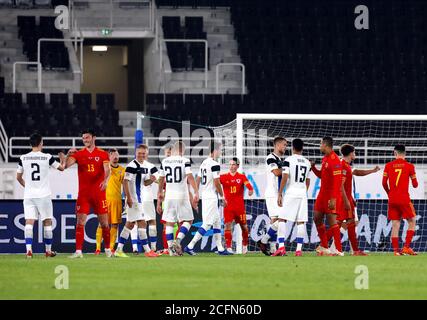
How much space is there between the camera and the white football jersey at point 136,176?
19.0 m

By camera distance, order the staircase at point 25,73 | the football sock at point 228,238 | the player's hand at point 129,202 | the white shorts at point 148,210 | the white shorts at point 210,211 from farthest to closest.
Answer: the staircase at point 25,73 < the football sock at point 228,238 < the white shorts at point 210,211 < the white shorts at point 148,210 < the player's hand at point 129,202

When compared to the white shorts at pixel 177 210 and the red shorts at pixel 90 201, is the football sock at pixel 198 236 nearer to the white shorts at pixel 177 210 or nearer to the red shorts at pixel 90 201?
the white shorts at pixel 177 210

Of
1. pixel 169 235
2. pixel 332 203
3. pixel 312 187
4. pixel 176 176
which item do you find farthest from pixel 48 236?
pixel 312 187

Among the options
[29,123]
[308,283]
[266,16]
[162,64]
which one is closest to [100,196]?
[308,283]

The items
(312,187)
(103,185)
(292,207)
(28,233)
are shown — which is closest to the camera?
(103,185)

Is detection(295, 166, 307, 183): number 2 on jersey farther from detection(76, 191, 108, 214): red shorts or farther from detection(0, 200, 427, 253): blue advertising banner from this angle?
detection(0, 200, 427, 253): blue advertising banner

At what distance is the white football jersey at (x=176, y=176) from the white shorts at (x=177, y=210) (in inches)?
2.8

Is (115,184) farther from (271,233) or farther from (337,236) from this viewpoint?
(337,236)

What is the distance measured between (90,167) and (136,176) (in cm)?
139

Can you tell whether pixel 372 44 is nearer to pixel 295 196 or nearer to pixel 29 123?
pixel 29 123

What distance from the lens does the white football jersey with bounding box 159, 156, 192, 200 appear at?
19.1 metres

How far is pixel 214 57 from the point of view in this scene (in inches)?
1382

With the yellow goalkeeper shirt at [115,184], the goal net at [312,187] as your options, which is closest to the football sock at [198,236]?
the yellow goalkeeper shirt at [115,184]

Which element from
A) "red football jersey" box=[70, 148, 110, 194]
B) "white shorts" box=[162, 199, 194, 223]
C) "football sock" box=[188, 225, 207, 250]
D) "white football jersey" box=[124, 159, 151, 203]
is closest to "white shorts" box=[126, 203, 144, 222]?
"white football jersey" box=[124, 159, 151, 203]
